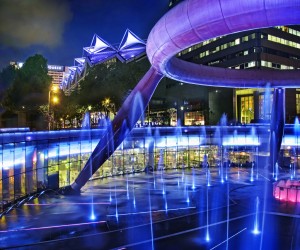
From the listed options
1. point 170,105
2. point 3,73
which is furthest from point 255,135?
point 170,105

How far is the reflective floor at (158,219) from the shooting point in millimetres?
16719

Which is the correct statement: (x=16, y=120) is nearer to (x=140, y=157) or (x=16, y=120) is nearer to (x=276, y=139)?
(x=140, y=157)

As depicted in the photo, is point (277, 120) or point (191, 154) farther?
point (191, 154)

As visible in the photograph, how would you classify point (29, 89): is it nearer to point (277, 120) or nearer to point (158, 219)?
point (277, 120)

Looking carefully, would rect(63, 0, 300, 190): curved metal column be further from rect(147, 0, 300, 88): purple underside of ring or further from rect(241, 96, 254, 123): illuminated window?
rect(241, 96, 254, 123): illuminated window

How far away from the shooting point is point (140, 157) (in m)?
45.4

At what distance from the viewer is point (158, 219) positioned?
20.8m

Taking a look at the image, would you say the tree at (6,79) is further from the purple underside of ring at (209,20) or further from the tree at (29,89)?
the purple underside of ring at (209,20)

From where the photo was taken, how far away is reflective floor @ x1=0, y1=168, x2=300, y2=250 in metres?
16.7

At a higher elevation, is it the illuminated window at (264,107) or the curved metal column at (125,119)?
the illuminated window at (264,107)

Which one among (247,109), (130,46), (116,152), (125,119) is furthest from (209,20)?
(247,109)

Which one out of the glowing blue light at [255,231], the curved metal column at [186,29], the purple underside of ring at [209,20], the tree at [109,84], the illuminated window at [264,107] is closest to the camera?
the purple underside of ring at [209,20]

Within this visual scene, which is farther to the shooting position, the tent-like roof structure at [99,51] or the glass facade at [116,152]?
the tent-like roof structure at [99,51]

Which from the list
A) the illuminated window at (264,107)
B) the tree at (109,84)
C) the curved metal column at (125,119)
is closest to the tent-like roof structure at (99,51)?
the tree at (109,84)
